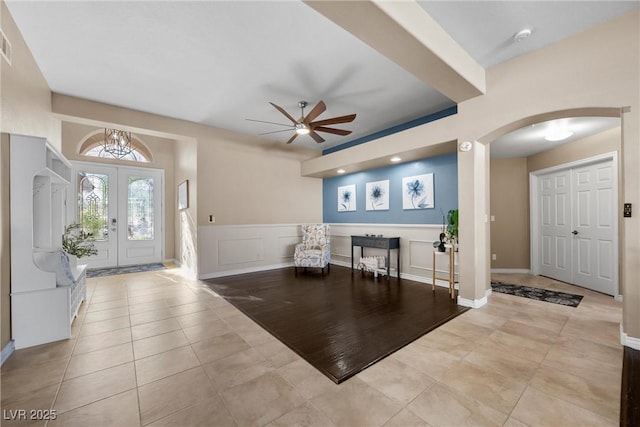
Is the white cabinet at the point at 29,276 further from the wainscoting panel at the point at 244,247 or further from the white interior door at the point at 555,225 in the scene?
the white interior door at the point at 555,225

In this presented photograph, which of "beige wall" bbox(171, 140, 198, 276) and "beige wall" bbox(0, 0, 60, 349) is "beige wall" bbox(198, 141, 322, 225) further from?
"beige wall" bbox(0, 0, 60, 349)

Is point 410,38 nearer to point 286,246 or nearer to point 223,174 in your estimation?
point 223,174

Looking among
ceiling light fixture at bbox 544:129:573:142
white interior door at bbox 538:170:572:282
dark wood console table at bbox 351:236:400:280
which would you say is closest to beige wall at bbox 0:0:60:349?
dark wood console table at bbox 351:236:400:280

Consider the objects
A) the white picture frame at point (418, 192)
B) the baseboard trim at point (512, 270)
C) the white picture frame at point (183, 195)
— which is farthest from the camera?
the white picture frame at point (183, 195)

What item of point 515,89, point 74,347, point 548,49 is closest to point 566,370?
point 515,89

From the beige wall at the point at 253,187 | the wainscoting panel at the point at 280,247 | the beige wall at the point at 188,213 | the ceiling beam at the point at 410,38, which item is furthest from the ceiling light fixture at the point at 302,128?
the wainscoting panel at the point at 280,247

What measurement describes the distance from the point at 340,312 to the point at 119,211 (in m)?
5.88

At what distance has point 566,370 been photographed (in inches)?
76.0

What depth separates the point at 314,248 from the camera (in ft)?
18.5

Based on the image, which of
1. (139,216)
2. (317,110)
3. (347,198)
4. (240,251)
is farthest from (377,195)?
(139,216)

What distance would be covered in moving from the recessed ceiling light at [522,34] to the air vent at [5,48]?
4.52m

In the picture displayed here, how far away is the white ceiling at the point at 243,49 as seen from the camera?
7.26 ft

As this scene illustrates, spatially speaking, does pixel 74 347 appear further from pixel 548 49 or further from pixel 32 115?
pixel 548 49

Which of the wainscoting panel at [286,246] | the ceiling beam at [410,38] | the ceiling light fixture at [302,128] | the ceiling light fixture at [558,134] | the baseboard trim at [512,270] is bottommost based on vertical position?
the baseboard trim at [512,270]
